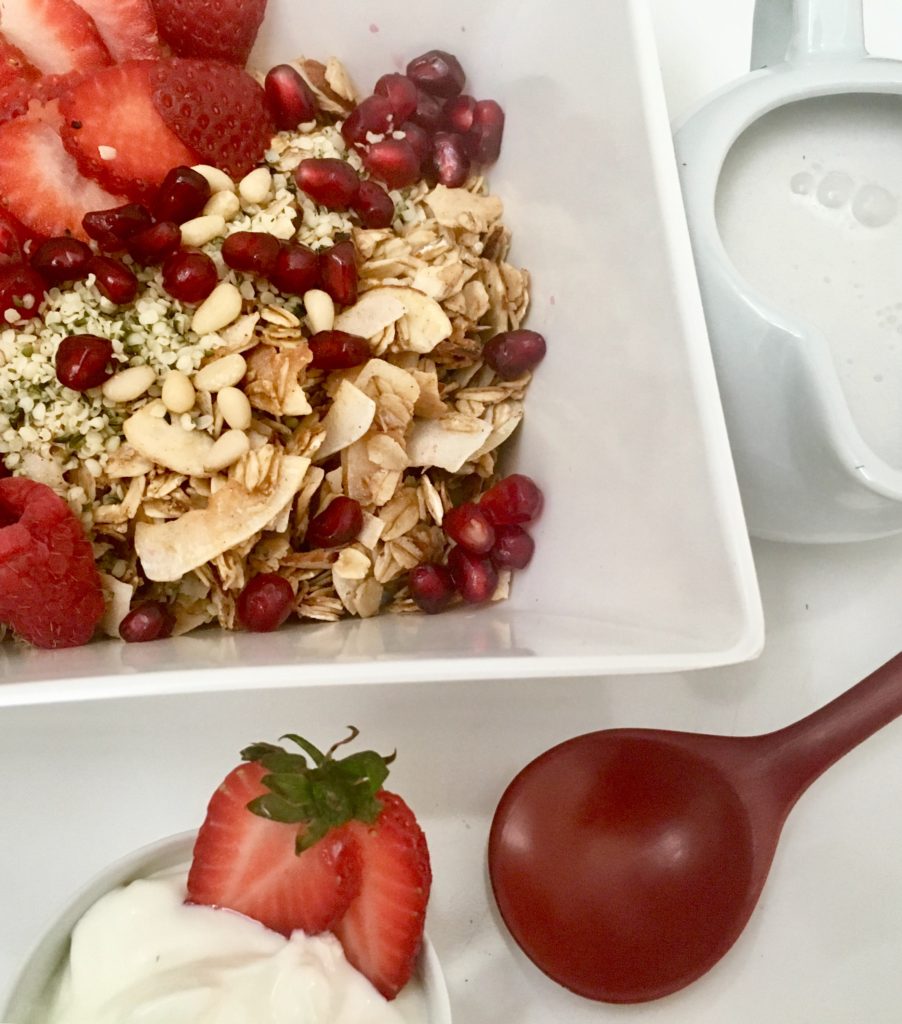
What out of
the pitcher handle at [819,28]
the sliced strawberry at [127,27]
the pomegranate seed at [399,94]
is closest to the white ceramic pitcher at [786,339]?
the pitcher handle at [819,28]

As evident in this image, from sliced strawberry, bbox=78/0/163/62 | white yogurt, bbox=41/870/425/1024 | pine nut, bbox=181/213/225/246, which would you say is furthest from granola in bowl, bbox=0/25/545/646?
white yogurt, bbox=41/870/425/1024

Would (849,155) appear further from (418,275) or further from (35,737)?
(35,737)

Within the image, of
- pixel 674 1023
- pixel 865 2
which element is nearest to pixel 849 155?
pixel 865 2

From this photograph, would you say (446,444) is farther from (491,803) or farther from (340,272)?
(491,803)

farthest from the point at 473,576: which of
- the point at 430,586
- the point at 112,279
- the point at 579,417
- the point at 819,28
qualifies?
the point at 819,28

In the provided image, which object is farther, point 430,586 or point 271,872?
point 430,586

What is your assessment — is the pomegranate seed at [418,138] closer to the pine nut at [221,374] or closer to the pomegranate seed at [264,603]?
the pine nut at [221,374]
